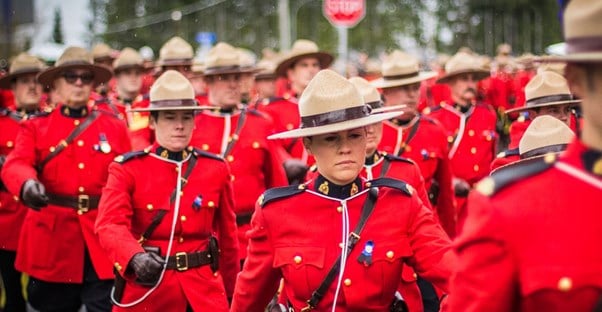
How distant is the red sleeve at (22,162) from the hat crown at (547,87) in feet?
13.1

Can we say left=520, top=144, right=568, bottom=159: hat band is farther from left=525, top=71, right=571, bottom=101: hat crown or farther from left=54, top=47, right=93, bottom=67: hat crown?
left=54, top=47, right=93, bottom=67: hat crown

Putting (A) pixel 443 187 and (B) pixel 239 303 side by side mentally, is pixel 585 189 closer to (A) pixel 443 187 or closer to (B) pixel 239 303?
(B) pixel 239 303

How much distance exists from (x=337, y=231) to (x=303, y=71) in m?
7.24

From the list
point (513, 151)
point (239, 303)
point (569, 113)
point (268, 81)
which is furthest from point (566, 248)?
point (268, 81)

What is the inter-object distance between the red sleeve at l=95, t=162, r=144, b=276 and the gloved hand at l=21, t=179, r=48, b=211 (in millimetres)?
1426

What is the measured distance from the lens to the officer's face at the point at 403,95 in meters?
8.66

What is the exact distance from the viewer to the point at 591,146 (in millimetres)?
2635

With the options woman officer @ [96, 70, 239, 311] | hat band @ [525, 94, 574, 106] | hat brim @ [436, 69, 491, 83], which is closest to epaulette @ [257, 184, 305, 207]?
woman officer @ [96, 70, 239, 311]

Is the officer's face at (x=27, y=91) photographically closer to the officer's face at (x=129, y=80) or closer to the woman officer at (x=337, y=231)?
the officer's face at (x=129, y=80)

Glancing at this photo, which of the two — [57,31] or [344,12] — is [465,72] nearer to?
[344,12]

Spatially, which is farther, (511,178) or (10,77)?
(10,77)

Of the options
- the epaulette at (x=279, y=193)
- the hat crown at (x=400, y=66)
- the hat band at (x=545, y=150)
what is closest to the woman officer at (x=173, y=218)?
the epaulette at (x=279, y=193)

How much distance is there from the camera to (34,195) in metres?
7.48

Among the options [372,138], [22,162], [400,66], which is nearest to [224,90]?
[400,66]
